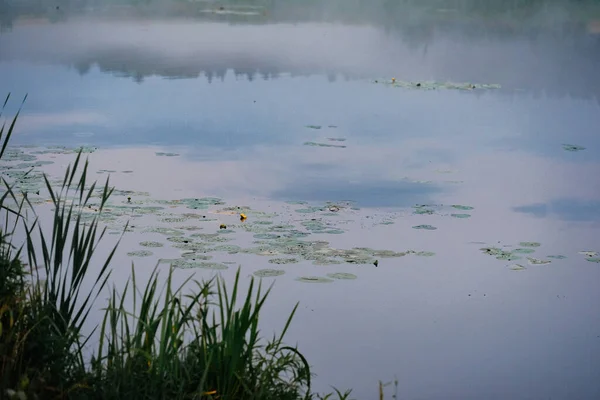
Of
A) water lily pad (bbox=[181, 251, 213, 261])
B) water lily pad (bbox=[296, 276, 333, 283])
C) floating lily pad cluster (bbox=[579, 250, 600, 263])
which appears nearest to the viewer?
water lily pad (bbox=[296, 276, 333, 283])

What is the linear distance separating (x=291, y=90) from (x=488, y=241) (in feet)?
14.7

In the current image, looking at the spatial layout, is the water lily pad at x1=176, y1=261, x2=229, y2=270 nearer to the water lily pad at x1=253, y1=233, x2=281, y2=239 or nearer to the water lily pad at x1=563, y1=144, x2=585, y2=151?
the water lily pad at x1=253, y1=233, x2=281, y2=239

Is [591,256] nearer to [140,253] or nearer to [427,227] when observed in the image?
[427,227]

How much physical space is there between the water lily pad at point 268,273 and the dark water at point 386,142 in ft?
0.33

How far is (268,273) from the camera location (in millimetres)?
5230

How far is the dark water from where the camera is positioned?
4.72 metres

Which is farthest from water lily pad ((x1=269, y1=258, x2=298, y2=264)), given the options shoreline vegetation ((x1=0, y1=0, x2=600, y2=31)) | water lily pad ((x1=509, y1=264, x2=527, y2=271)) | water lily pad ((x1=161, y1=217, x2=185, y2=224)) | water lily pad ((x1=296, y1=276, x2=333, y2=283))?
shoreline vegetation ((x1=0, y1=0, x2=600, y2=31))

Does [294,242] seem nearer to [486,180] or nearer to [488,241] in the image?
[488,241]

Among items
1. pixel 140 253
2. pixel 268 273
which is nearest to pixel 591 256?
pixel 268 273

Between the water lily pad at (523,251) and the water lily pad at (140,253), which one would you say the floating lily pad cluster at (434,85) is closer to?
the water lily pad at (523,251)

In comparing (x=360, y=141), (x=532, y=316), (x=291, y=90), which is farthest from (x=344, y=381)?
(x=291, y=90)

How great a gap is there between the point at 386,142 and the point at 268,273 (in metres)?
3.14

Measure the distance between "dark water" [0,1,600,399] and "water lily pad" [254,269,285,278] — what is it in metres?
0.10

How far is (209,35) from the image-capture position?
13.3 m
